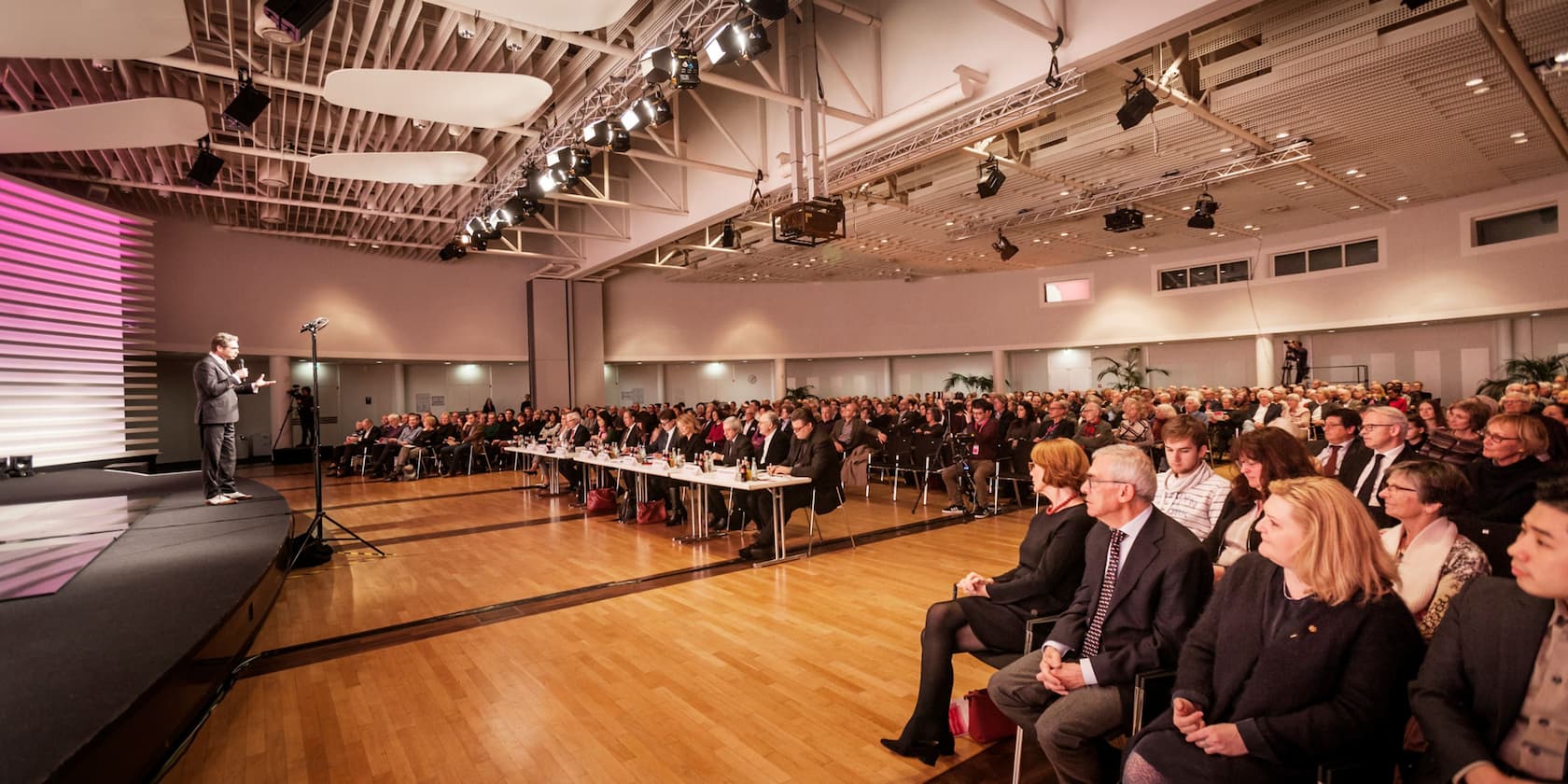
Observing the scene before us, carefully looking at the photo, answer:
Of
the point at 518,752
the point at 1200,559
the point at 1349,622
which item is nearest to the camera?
the point at 1349,622

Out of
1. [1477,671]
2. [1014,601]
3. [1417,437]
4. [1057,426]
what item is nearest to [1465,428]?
[1417,437]

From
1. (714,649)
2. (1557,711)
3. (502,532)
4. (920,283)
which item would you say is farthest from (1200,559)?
(920,283)

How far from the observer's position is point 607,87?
729cm

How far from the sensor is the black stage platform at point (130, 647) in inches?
84.0

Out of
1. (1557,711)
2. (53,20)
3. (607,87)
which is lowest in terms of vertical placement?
(1557,711)

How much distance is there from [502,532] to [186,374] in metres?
13.3

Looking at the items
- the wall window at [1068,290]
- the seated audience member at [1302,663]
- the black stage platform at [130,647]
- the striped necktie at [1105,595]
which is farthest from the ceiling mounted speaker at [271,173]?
the wall window at [1068,290]

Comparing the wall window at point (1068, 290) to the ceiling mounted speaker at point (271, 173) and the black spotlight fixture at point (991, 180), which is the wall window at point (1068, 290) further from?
the ceiling mounted speaker at point (271, 173)

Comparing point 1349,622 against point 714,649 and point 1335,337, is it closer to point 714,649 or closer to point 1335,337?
point 714,649

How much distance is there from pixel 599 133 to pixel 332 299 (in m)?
11.9

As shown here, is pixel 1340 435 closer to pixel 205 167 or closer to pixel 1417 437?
pixel 1417 437

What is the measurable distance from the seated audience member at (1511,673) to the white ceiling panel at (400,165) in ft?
24.9

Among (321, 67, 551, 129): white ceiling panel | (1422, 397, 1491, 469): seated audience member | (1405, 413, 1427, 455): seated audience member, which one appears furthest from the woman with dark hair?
(321, 67, 551, 129): white ceiling panel

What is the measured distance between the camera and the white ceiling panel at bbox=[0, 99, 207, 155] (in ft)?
18.8
